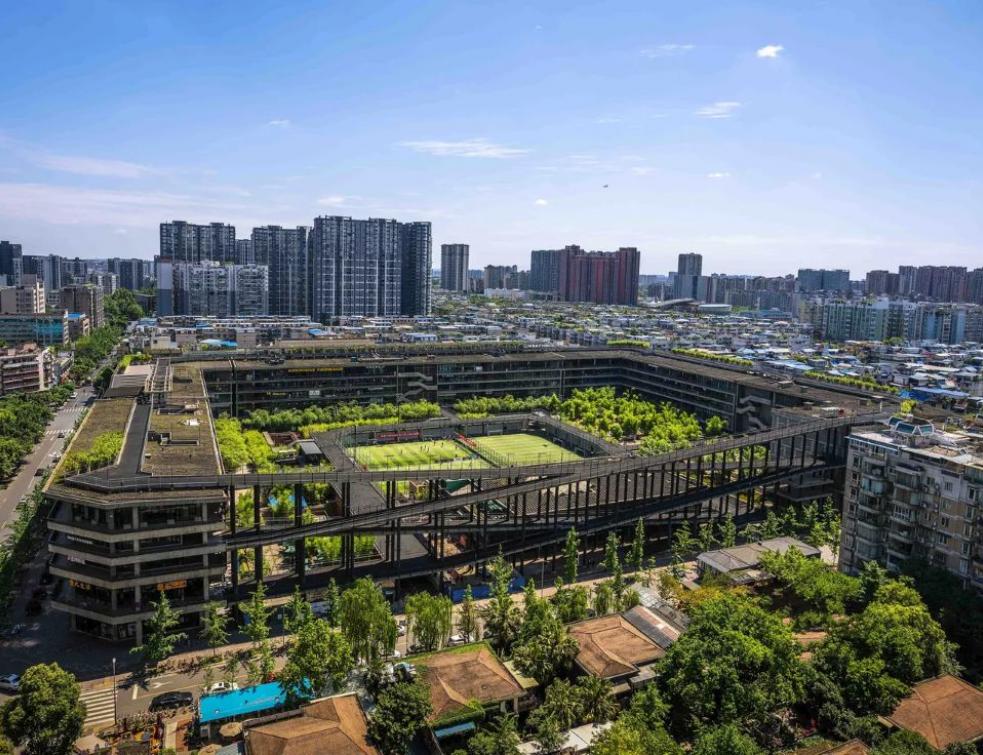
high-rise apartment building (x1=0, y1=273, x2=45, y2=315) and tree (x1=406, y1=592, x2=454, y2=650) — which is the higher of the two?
high-rise apartment building (x1=0, y1=273, x2=45, y2=315)

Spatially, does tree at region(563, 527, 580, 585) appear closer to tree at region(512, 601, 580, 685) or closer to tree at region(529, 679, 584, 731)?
tree at region(512, 601, 580, 685)

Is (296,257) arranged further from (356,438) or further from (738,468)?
(738,468)

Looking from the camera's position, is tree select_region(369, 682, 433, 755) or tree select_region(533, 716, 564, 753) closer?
tree select_region(369, 682, 433, 755)

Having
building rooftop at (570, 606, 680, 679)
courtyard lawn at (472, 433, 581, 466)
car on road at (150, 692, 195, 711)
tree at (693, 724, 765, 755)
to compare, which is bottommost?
car on road at (150, 692, 195, 711)

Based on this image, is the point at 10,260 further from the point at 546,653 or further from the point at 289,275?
the point at 546,653

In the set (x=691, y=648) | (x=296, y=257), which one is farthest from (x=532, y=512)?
(x=296, y=257)

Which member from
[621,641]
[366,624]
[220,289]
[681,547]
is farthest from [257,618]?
[220,289]

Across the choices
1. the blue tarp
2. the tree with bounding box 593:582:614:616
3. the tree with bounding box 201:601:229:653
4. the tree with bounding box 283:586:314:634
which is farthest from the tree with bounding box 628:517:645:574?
the tree with bounding box 201:601:229:653
